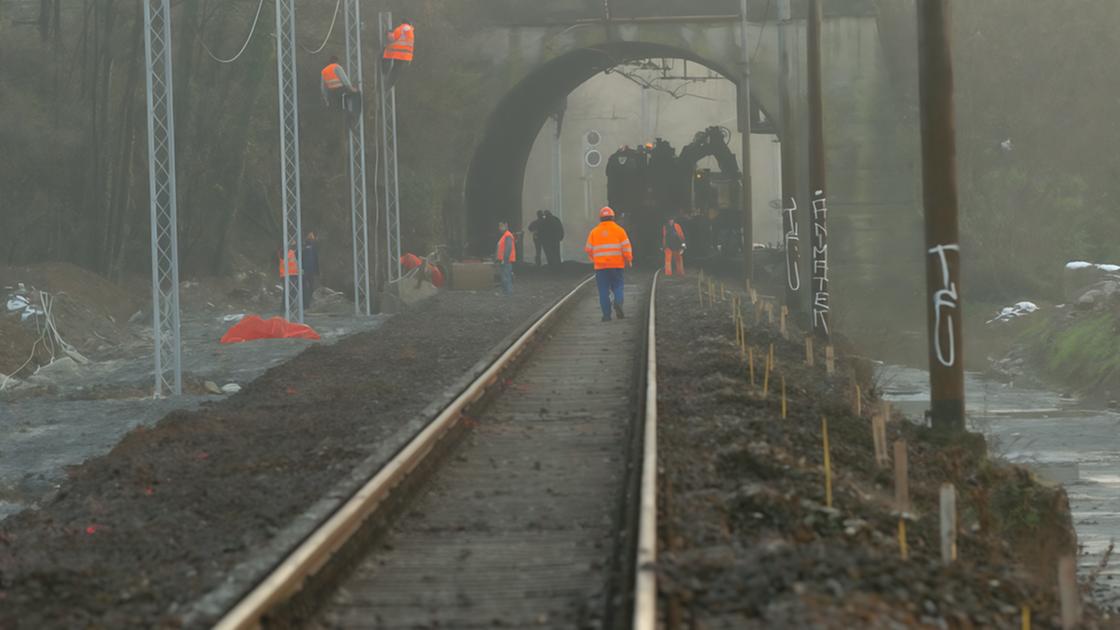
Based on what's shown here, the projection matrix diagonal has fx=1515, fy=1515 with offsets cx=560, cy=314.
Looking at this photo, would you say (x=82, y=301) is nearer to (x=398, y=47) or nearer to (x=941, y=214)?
(x=398, y=47)

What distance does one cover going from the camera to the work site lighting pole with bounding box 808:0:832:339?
22750 millimetres

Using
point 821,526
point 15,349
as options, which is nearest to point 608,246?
point 15,349

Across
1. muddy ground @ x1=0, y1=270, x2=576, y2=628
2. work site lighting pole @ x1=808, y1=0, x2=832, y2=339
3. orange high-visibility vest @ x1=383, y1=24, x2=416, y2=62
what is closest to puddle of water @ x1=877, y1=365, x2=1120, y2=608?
work site lighting pole @ x1=808, y1=0, x2=832, y2=339

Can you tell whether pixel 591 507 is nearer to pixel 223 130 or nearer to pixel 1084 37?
pixel 223 130

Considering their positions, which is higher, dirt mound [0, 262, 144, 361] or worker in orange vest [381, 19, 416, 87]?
worker in orange vest [381, 19, 416, 87]

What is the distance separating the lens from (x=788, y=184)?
28547 millimetres

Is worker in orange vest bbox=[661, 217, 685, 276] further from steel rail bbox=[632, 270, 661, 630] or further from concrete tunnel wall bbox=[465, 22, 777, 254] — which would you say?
steel rail bbox=[632, 270, 661, 630]

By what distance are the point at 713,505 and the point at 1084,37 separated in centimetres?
4122

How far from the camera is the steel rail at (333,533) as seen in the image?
20.7 ft

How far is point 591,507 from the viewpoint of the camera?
30.2 feet

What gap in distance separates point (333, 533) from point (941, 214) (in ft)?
23.2

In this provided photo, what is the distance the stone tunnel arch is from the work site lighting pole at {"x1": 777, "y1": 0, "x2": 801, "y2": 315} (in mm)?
11198

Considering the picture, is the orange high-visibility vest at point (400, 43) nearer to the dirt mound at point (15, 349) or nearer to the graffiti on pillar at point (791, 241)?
the graffiti on pillar at point (791, 241)

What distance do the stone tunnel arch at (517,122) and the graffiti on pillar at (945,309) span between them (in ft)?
94.9
